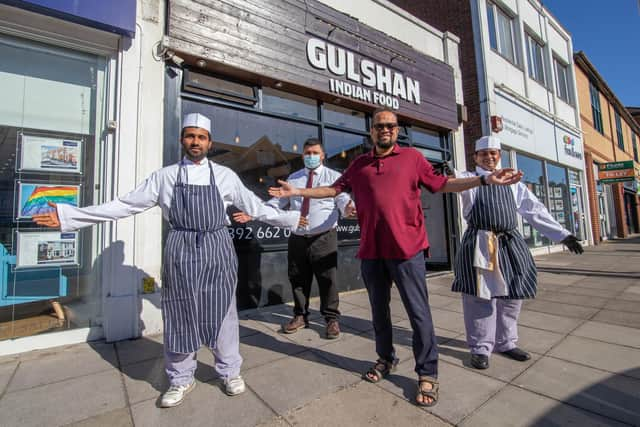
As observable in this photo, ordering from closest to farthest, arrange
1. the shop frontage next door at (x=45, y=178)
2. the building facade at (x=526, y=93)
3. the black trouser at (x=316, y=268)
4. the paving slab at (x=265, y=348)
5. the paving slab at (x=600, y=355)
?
1. the paving slab at (x=600, y=355)
2. the paving slab at (x=265, y=348)
3. the shop frontage next door at (x=45, y=178)
4. the black trouser at (x=316, y=268)
5. the building facade at (x=526, y=93)

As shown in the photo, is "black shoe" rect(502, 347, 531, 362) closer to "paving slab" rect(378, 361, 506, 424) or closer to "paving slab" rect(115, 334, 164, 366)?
"paving slab" rect(378, 361, 506, 424)

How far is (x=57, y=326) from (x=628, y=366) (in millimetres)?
5195

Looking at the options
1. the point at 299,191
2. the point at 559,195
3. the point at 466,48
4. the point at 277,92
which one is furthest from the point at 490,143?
the point at 559,195

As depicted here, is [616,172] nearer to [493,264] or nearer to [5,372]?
[493,264]

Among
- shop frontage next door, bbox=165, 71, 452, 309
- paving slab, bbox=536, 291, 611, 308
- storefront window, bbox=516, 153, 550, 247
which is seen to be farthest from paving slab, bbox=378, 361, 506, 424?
storefront window, bbox=516, 153, 550, 247

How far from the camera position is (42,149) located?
3205 millimetres

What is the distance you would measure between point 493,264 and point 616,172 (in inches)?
738

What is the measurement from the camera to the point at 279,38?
4707 millimetres

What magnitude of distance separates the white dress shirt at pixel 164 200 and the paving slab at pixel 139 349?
1.42m

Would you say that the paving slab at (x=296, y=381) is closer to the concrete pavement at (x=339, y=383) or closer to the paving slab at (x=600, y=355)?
the concrete pavement at (x=339, y=383)

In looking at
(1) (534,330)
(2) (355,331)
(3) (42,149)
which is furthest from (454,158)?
(3) (42,149)

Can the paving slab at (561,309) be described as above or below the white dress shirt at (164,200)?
below

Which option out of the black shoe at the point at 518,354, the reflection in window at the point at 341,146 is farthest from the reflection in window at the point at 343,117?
the black shoe at the point at 518,354

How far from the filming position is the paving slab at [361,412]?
1.81 m
